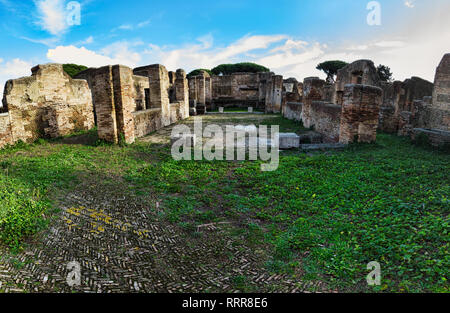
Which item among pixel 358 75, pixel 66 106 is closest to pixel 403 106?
pixel 358 75

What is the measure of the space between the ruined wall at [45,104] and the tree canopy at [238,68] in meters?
35.1

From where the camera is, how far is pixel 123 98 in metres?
9.63

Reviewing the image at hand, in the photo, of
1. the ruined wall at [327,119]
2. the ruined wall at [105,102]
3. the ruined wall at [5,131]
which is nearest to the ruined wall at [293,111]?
the ruined wall at [327,119]

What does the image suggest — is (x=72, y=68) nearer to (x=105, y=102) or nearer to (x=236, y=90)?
(x=236, y=90)

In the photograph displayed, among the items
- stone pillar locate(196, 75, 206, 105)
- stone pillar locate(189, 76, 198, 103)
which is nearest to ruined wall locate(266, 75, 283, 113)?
stone pillar locate(196, 75, 206, 105)

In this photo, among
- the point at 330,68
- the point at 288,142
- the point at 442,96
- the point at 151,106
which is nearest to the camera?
the point at 288,142

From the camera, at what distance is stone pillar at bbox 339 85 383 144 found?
875 cm

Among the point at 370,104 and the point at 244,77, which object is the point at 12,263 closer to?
the point at 370,104

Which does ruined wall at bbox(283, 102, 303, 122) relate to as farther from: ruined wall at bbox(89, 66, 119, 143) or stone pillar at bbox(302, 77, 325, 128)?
ruined wall at bbox(89, 66, 119, 143)

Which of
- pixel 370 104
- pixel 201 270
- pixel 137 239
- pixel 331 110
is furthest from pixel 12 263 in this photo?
pixel 331 110

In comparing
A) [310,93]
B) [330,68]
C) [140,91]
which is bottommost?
[310,93]

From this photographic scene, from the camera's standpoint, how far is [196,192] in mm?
5641

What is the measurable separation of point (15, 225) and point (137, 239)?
5.98 ft

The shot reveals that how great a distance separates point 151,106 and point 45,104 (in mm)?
6549
